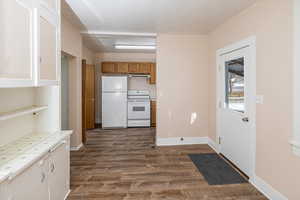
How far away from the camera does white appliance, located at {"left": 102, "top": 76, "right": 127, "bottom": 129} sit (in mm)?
5961

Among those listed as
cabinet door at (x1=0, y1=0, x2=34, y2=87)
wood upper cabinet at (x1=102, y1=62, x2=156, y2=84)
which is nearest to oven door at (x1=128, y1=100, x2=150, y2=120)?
wood upper cabinet at (x1=102, y1=62, x2=156, y2=84)

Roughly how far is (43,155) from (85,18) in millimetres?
2524

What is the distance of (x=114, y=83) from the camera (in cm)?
598

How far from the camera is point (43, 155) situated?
1.62m

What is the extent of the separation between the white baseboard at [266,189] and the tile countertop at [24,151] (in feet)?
8.54

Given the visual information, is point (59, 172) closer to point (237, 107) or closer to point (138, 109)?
point (237, 107)

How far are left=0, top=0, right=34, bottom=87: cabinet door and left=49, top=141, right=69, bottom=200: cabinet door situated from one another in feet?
2.69

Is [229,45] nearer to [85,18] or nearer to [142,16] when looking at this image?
[142,16]

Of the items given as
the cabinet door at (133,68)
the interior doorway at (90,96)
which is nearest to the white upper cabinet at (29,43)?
the interior doorway at (90,96)

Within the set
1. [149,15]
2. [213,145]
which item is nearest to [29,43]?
[149,15]

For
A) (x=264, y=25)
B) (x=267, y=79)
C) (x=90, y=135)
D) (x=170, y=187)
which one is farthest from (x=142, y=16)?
(x=90, y=135)

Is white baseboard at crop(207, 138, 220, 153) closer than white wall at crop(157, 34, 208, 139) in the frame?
Yes

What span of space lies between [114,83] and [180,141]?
9.85 ft

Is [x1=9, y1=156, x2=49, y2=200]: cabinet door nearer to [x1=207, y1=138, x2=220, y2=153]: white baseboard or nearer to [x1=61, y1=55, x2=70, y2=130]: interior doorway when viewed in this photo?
[x1=61, y1=55, x2=70, y2=130]: interior doorway
